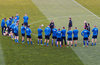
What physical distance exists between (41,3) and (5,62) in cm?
2532

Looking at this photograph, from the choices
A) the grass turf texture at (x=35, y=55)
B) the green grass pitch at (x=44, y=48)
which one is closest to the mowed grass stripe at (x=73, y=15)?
the green grass pitch at (x=44, y=48)

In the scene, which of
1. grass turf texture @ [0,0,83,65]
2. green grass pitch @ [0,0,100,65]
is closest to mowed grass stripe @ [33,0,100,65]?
green grass pitch @ [0,0,100,65]

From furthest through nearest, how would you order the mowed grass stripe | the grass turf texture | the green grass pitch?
the mowed grass stripe → the green grass pitch → the grass turf texture

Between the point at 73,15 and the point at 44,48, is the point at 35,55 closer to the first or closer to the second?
the point at 44,48

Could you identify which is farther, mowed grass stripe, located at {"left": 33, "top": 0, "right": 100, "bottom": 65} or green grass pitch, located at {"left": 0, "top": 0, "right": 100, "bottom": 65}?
mowed grass stripe, located at {"left": 33, "top": 0, "right": 100, "bottom": 65}

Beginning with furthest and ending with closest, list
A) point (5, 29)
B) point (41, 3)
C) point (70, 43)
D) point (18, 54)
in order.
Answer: point (41, 3) < point (5, 29) < point (70, 43) < point (18, 54)

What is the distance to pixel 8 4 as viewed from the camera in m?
43.0

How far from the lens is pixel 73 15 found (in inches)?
1411

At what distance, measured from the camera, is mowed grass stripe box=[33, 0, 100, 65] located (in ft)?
69.3

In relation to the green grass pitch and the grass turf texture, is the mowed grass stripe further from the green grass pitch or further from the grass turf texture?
the grass turf texture

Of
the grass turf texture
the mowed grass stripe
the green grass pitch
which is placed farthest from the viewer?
the mowed grass stripe

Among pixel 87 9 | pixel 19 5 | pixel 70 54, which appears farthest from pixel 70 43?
pixel 19 5

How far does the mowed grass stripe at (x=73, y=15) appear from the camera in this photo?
21.1 metres

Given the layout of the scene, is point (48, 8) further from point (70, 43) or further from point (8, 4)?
point (70, 43)
